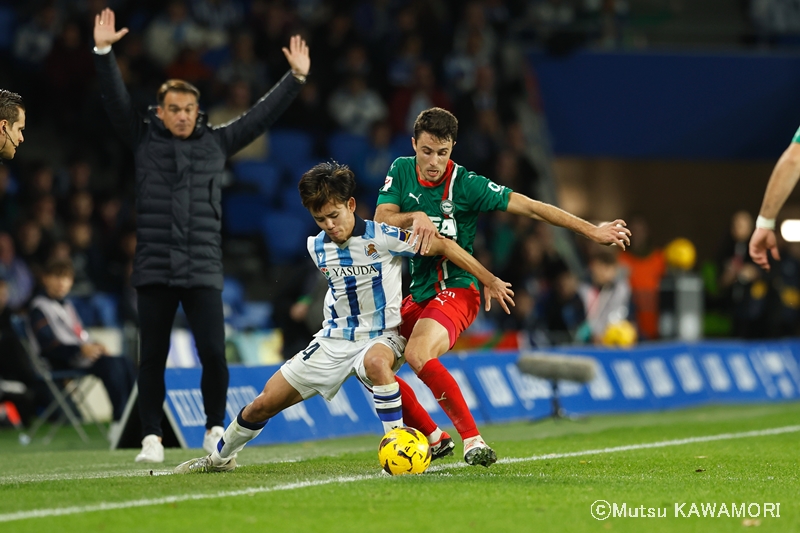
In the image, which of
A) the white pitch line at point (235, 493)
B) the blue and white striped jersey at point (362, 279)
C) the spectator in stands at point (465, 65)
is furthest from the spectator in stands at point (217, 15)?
the blue and white striped jersey at point (362, 279)

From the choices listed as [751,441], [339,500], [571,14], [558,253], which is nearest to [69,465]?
[339,500]

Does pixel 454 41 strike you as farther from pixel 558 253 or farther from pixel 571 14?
pixel 558 253

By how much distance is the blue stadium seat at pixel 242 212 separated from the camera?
56.5 ft

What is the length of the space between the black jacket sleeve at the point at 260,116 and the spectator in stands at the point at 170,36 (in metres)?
8.18

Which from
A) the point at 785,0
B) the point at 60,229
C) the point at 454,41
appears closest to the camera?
the point at 60,229

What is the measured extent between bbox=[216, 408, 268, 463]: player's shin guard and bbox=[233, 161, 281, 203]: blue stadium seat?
33.0 ft

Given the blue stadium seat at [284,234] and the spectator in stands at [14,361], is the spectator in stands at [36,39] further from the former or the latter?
the spectator in stands at [14,361]

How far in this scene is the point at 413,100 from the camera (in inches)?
755

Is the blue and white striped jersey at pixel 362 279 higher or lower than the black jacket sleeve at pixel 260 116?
lower

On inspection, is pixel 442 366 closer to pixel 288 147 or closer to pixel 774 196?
→ pixel 774 196

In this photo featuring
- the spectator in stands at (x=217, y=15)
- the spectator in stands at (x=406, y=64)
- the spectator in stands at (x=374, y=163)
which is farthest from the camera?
the spectator in stands at (x=406, y=64)

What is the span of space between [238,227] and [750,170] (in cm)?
1115

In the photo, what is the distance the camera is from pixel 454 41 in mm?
20812

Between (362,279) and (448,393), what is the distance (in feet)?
2.80
